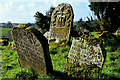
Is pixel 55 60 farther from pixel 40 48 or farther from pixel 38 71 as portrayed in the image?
pixel 40 48

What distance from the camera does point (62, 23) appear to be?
826cm

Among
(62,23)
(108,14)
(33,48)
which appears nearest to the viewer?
(33,48)

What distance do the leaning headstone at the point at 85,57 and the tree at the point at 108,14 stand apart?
18.8 m

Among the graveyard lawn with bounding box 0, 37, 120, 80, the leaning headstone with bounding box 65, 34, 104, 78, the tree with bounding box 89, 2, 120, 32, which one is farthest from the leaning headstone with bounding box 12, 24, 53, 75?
the tree with bounding box 89, 2, 120, 32

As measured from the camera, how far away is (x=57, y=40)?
27.5 ft

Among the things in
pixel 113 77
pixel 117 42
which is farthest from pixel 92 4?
pixel 113 77

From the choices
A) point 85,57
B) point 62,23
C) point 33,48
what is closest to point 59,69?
point 85,57

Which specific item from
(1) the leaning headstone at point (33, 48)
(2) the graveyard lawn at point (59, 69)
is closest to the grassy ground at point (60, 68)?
(2) the graveyard lawn at point (59, 69)

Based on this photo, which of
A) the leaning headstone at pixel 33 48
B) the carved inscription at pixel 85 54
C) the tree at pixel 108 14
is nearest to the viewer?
the leaning headstone at pixel 33 48

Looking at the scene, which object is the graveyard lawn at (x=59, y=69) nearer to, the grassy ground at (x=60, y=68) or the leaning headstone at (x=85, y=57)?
the grassy ground at (x=60, y=68)

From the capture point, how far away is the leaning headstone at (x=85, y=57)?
416 centimetres

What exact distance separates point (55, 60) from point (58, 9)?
438cm

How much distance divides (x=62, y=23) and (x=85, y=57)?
14.7ft

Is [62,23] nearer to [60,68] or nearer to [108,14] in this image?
[60,68]
